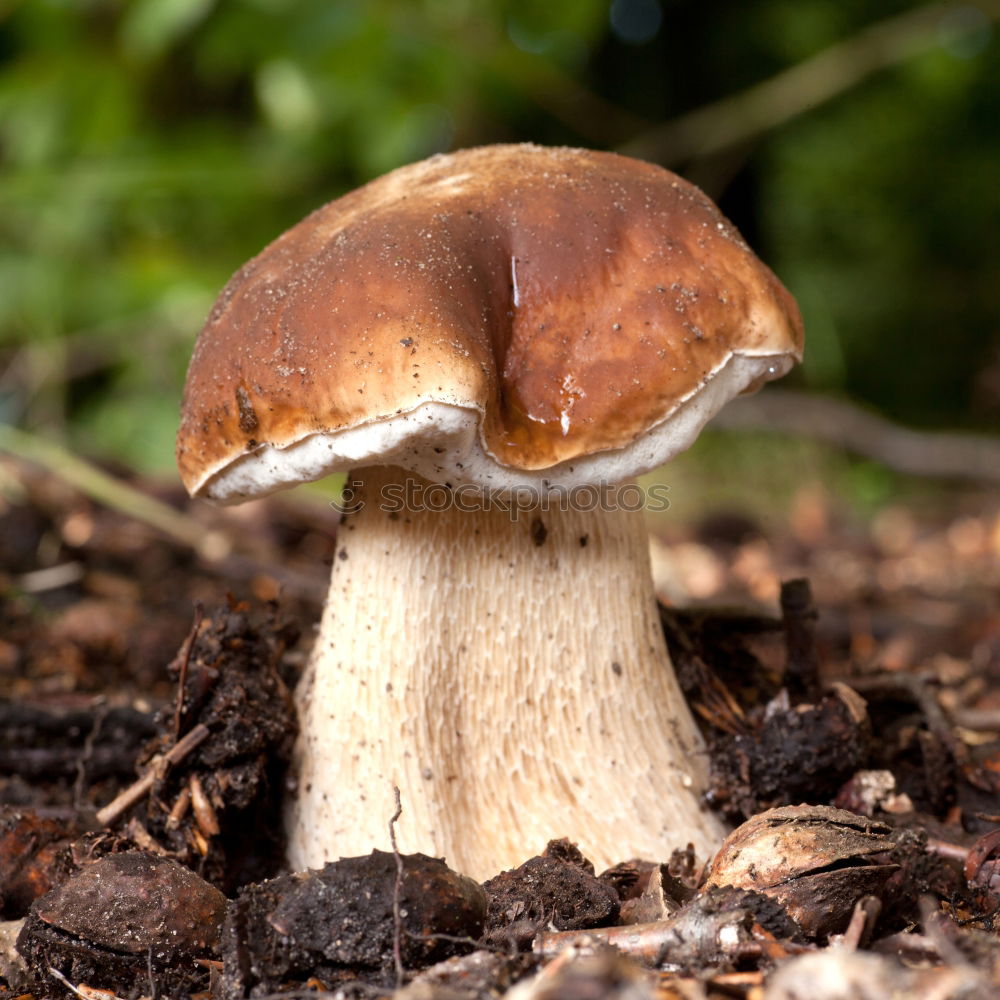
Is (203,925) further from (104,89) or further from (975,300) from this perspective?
(975,300)

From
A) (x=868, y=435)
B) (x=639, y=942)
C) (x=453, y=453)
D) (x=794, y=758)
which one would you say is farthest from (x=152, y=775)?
(x=868, y=435)

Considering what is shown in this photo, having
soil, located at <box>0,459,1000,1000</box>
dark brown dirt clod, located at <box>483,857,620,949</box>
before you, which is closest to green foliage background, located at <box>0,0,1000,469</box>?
soil, located at <box>0,459,1000,1000</box>

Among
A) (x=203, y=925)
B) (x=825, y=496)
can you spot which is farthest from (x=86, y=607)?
(x=825, y=496)

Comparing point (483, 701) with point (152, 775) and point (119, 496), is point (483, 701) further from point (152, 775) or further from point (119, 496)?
point (119, 496)

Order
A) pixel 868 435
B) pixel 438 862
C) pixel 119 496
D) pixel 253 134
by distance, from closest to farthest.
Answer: pixel 438 862 → pixel 119 496 → pixel 253 134 → pixel 868 435

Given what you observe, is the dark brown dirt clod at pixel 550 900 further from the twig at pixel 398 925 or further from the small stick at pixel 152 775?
the small stick at pixel 152 775

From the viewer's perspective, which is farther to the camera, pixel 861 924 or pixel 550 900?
pixel 550 900
